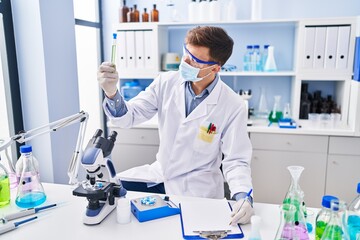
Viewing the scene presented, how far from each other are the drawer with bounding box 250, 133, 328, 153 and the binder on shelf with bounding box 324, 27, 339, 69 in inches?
23.0

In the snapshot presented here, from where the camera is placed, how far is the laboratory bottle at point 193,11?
2748mm

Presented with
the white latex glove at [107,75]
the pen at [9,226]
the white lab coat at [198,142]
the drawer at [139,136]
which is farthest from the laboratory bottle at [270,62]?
the pen at [9,226]

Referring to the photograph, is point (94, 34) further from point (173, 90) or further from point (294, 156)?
point (294, 156)

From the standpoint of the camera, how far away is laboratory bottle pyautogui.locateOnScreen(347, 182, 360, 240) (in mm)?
944

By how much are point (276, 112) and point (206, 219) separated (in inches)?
72.1

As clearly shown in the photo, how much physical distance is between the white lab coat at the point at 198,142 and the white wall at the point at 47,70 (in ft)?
1.68

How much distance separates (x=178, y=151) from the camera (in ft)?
5.21

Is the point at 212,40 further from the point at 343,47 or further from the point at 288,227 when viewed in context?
the point at 343,47

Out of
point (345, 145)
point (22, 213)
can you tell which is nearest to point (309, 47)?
point (345, 145)

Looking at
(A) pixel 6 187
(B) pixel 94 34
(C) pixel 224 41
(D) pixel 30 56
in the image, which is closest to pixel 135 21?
(B) pixel 94 34

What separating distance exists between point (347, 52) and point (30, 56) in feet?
7.31

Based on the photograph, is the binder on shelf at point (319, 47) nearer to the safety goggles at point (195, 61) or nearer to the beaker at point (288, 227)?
the safety goggles at point (195, 61)

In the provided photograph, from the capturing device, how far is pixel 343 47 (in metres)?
2.44

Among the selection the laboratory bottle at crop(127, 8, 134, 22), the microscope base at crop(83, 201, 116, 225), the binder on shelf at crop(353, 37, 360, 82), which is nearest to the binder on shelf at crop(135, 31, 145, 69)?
the laboratory bottle at crop(127, 8, 134, 22)
